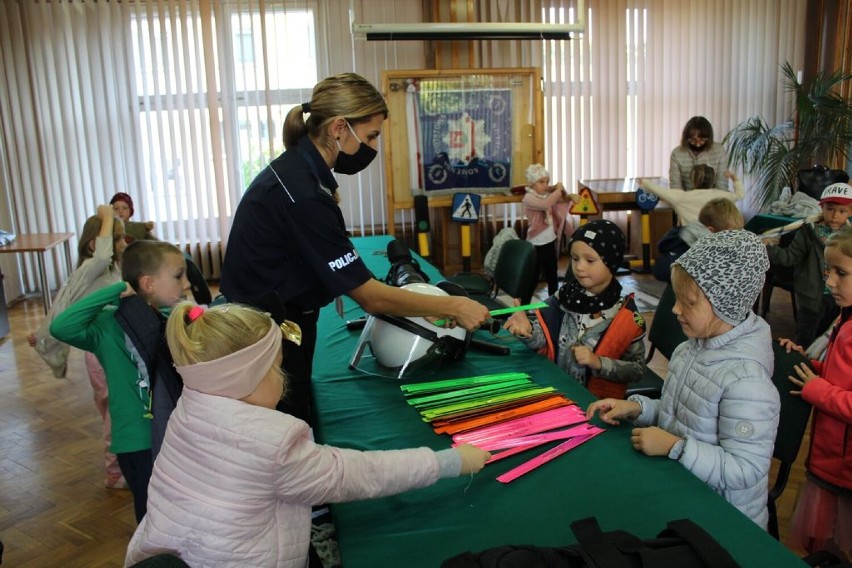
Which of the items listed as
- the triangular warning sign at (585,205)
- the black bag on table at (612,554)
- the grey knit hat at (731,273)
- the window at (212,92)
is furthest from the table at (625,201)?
the black bag on table at (612,554)

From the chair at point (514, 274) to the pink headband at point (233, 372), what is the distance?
230 centimetres

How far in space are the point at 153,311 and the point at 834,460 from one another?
2.06m

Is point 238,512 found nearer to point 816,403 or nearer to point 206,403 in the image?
point 206,403

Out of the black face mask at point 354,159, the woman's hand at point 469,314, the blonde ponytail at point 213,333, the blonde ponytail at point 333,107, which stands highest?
the blonde ponytail at point 333,107

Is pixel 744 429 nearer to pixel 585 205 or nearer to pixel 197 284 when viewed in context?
pixel 197 284

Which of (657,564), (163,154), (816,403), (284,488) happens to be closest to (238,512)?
(284,488)

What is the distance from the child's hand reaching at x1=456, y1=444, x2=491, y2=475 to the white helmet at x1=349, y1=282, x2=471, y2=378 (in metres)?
0.68

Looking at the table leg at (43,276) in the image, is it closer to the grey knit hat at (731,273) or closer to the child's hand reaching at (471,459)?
the child's hand reaching at (471,459)

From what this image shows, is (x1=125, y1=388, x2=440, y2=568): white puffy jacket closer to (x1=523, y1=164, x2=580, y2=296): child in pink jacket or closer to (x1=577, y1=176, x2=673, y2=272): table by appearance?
(x1=523, y1=164, x2=580, y2=296): child in pink jacket

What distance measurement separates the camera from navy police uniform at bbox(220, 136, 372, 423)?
2.06 metres

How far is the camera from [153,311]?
2270 mm

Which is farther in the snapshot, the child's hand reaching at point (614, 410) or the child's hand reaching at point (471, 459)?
the child's hand reaching at point (614, 410)

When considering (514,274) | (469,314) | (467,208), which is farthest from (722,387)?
(467,208)

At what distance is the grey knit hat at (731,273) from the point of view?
5.76ft
